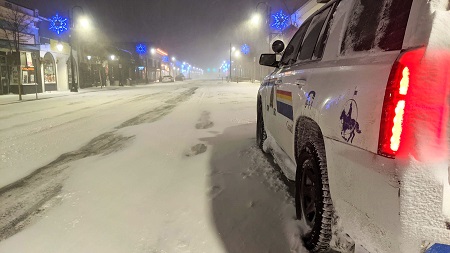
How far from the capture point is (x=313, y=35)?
132 inches

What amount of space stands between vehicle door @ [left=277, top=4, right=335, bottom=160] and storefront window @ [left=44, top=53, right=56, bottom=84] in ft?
102

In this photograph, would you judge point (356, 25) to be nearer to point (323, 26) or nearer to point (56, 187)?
point (323, 26)

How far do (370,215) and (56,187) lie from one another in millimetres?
3782

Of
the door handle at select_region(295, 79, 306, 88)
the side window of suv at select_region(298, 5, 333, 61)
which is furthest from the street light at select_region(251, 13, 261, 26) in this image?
the door handle at select_region(295, 79, 306, 88)

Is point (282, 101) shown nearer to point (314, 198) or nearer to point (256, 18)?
point (314, 198)

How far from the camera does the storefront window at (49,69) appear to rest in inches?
1197

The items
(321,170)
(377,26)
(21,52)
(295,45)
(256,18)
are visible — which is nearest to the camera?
(377,26)

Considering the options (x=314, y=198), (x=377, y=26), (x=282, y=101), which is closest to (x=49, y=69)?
(x=282, y=101)

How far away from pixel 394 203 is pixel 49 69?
34288 millimetres

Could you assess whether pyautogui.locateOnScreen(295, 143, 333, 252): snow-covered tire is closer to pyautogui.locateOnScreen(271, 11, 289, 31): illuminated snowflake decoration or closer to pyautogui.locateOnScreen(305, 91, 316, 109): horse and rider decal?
pyautogui.locateOnScreen(305, 91, 316, 109): horse and rider decal

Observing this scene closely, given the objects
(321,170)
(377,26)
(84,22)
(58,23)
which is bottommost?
(321,170)

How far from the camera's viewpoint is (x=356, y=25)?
2.31 metres

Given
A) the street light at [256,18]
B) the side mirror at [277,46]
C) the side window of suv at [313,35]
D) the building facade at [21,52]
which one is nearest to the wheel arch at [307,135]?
the side window of suv at [313,35]

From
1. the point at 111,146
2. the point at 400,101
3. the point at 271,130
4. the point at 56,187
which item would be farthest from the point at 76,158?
the point at 400,101
